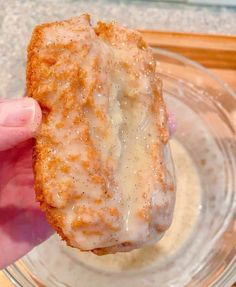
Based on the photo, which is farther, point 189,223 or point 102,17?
point 102,17

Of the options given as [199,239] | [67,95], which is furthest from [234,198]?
[67,95]

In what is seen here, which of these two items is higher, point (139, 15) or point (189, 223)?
point (139, 15)

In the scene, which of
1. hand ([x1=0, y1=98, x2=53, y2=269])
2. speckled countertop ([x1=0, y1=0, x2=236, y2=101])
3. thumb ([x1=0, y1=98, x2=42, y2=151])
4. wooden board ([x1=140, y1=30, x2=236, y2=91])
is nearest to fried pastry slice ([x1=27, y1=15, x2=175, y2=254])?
thumb ([x1=0, y1=98, x2=42, y2=151])

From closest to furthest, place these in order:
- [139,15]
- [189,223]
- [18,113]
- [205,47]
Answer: [18,113] < [189,223] < [205,47] < [139,15]

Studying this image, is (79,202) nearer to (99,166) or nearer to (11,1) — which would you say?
(99,166)

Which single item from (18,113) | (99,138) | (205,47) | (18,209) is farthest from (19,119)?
(205,47)

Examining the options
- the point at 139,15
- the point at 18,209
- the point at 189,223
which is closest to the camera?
the point at 18,209

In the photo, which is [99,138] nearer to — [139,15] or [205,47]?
[205,47]
